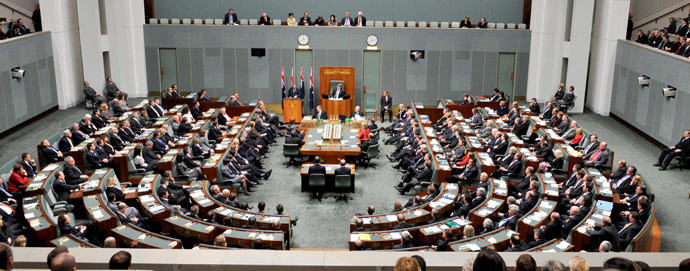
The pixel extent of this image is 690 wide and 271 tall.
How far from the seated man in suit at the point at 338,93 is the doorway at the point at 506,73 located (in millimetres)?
6390

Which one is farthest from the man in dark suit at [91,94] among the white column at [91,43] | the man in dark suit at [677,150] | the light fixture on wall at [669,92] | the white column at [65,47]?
the light fixture on wall at [669,92]

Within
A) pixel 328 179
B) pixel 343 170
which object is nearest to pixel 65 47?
pixel 328 179

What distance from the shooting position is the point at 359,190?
15.9 meters

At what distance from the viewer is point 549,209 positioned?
1210 centimetres

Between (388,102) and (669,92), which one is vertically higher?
(669,92)

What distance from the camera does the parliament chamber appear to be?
10.8 meters

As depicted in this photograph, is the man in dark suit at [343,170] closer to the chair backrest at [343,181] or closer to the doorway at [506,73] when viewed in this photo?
the chair backrest at [343,181]

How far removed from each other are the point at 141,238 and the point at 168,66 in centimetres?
1512

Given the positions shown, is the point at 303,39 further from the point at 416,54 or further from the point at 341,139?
the point at 341,139

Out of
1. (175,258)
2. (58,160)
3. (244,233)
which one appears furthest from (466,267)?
(58,160)

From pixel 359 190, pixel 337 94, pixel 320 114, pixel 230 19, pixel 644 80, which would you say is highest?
pixel 230 19

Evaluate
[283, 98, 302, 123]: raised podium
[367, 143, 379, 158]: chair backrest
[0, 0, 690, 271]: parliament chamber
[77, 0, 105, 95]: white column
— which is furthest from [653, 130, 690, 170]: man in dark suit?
[77, 0, 105, 95]: white column

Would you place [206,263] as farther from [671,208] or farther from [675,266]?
[671,208]

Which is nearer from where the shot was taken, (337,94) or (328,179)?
(328,179)
